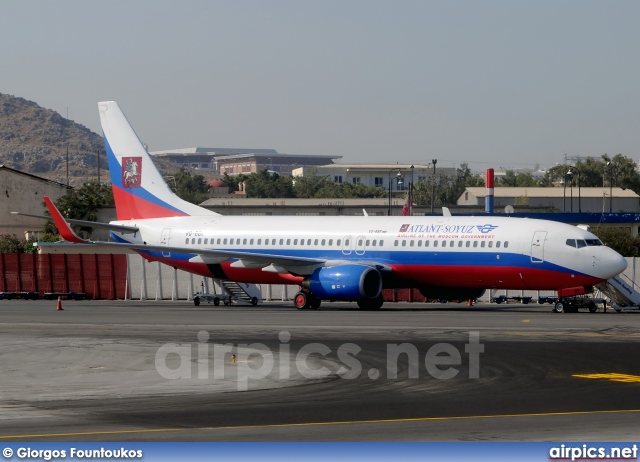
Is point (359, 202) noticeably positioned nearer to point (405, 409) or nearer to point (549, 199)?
point (549, 199)

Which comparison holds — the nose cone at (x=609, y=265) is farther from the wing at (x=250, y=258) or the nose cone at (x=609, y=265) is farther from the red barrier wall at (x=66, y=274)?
the red barrier wall at (x=66, y=274)

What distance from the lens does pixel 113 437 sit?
14.5 meters

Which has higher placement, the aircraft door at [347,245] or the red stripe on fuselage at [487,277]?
the aircraft door at [347,245]

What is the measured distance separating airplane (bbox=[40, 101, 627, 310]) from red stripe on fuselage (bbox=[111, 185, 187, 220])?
5 cm

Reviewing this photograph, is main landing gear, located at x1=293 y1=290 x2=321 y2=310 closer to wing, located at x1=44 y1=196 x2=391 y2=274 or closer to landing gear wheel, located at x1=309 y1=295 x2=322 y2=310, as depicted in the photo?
landing gear wheel, located at x1=309 y1=295 x2=322 y2=310

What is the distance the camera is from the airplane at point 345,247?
4244 cm

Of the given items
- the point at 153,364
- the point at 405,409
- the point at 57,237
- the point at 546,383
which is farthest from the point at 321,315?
the point at 57,237

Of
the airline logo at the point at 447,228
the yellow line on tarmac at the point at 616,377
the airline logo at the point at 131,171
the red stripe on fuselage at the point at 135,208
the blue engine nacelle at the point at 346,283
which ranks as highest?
the airline logo at the point at 131,171

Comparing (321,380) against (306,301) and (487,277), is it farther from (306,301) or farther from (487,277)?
(306,301)

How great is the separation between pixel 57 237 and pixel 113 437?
251ft

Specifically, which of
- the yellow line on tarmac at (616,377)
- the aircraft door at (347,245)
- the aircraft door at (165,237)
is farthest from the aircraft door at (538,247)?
the yellow line on tarmac at (616,377)

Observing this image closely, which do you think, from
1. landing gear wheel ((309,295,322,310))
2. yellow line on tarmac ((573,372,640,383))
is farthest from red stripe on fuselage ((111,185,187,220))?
yellow line on tarmac ((573,372,640,383))

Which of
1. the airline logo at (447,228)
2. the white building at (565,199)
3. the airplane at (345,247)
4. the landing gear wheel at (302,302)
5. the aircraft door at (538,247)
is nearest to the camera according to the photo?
the aircraft door at (538,247)

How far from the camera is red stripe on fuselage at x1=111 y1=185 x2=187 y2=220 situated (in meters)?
54.3
